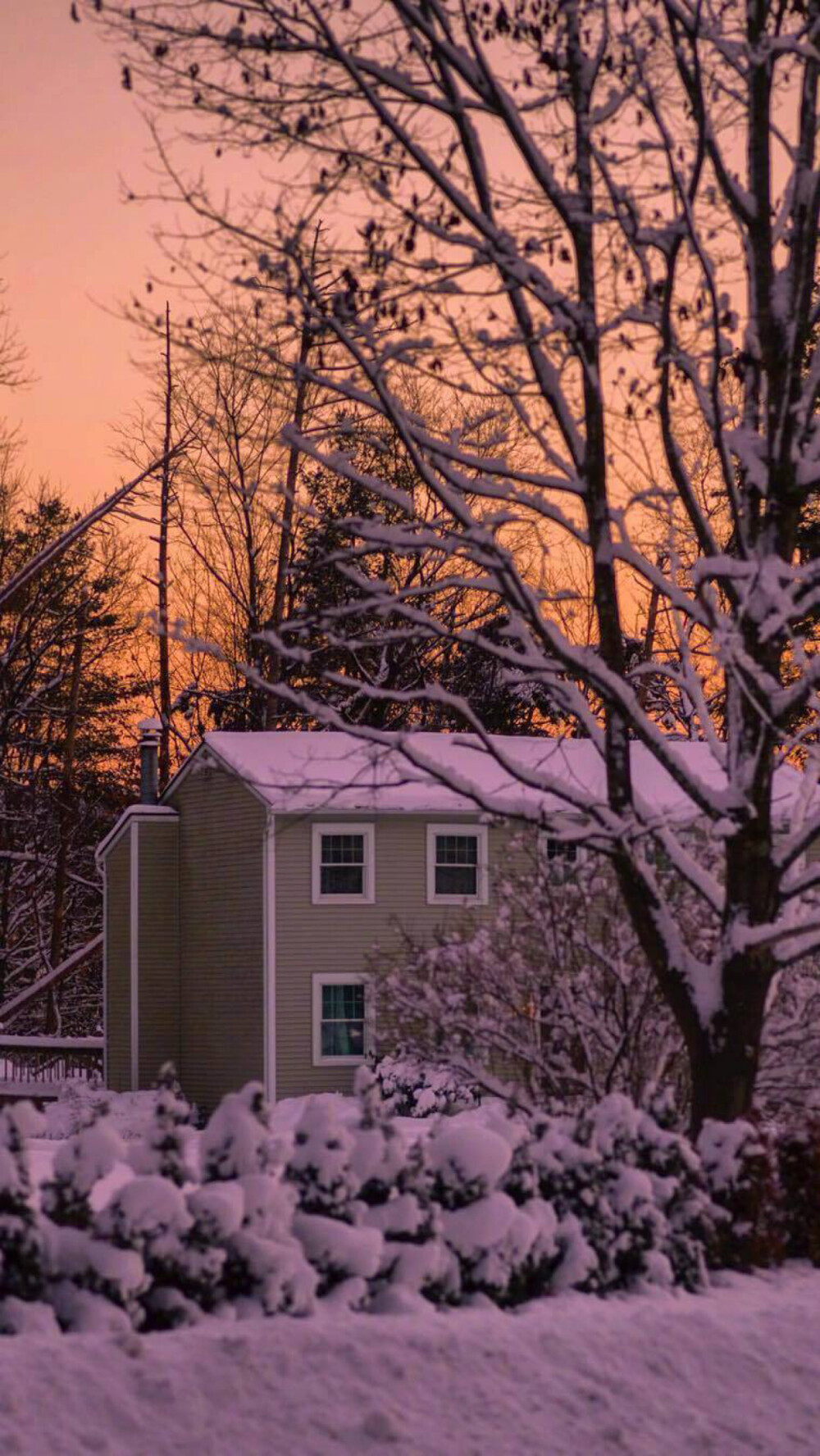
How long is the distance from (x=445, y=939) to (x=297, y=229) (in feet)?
30.6

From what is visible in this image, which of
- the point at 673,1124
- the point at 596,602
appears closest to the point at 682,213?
the point at 596,602

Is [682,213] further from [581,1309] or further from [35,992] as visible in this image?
[35,992]

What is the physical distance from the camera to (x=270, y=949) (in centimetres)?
2933

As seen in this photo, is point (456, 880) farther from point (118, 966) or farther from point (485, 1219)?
point (485, 1219)

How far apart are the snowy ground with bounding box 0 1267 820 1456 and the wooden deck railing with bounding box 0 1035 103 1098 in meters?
25.8

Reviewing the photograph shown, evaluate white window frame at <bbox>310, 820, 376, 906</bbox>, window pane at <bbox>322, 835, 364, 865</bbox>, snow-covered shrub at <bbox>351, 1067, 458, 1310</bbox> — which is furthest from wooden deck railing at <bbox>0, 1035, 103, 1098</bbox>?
snow-covered shrub at <bbox>351, 1067, 458, 1310</bbox>

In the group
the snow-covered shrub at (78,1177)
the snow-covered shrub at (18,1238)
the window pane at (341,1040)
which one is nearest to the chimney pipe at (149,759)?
the window pane at (341,1040)

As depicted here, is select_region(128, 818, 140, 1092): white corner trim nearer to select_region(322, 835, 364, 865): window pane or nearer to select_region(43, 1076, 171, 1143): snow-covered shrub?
select_region(43, 1076, 171, 1143): snow-covered shrub

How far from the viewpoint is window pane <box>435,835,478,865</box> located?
30578 mm

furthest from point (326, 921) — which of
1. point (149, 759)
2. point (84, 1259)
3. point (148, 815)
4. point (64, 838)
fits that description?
point (84, 1259)

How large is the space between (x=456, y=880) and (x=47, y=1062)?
9609mm

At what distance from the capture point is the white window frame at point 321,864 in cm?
2975

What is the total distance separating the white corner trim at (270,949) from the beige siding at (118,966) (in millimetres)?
4203

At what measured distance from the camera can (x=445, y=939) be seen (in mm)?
18844
